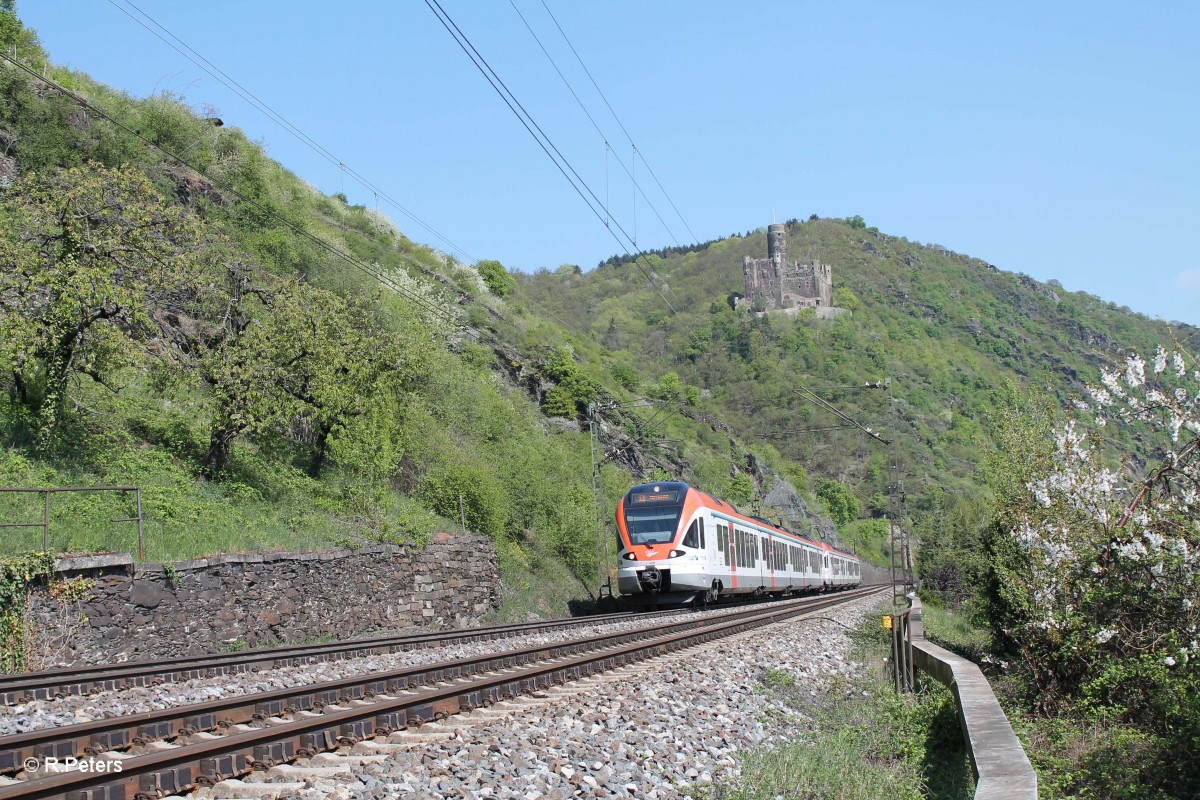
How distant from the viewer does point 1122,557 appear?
1083 cm

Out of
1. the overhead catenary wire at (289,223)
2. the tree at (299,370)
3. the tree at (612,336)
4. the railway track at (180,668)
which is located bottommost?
the railway track at (180,668)

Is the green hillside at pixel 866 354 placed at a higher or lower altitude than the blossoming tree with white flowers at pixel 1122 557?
higher

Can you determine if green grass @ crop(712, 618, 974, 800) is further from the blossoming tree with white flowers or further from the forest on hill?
the blossoming tree with white flowers

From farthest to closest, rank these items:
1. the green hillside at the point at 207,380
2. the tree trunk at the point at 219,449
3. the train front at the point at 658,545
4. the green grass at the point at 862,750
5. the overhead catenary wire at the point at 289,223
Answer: the overhead catenary wire at the point at 289,223, the train front at the point at 658,545, the tree trunk at the point at 219,449, the green hillside at the point at 207,380, the green grass at the point at 862,750

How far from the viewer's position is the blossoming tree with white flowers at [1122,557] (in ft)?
32.2

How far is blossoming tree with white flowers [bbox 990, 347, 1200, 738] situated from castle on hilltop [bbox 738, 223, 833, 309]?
178 meters

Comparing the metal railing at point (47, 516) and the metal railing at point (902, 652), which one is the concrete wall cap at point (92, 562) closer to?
the metal railing at point (47, 516)

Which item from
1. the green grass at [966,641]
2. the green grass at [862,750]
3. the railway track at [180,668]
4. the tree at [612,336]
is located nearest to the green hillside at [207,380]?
the railway track at [180,668]

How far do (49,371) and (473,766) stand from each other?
1619 cm

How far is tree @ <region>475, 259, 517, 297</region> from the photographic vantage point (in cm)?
8262

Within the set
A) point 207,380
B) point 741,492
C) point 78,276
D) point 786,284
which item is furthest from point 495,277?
point 786,284

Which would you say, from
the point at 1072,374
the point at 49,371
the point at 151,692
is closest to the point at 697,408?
the point at 1072,374

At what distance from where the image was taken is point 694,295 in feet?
654

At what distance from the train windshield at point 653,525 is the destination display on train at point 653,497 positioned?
0.22m
